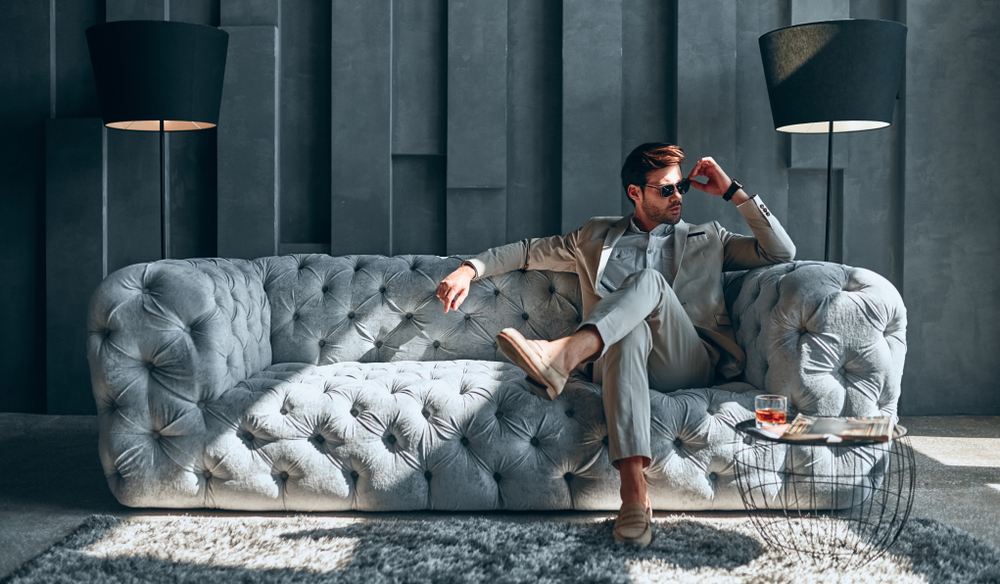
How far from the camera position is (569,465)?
196cm

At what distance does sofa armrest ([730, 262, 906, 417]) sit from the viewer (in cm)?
195

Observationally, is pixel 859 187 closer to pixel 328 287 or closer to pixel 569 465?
pixel 569 465

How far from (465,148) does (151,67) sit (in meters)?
1.28

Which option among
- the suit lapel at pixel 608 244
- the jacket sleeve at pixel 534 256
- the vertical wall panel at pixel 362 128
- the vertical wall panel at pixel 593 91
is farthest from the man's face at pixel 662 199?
the vertical wall panel at pixel 362 128

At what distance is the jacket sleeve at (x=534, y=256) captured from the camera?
2.55 m

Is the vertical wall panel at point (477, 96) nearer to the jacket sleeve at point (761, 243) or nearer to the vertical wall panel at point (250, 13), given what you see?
the vertical wall panel at point (250, 13)

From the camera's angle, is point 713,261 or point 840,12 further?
point 840,12

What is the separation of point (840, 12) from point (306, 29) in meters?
2.42

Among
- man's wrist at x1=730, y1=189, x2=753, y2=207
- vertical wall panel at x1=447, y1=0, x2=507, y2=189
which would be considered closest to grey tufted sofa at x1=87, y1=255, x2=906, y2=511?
man's wrist at x1=730, y1=189, x2=753, y2=207

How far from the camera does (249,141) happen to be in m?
3.17

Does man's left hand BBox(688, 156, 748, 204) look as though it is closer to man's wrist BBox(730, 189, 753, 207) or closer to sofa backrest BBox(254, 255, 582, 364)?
man's wrist BBox(730, 189, 753, 207)

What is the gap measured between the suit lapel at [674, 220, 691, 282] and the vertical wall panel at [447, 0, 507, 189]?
3.24 ft

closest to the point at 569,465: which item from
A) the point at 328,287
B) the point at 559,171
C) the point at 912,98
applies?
the point at 328,287

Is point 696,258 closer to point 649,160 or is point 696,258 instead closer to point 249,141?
point 649,160
